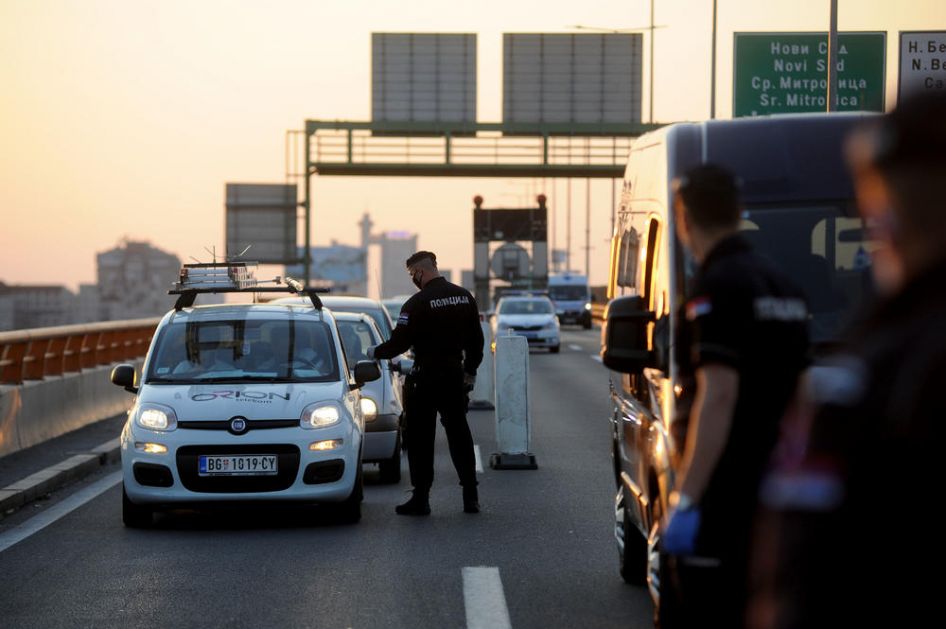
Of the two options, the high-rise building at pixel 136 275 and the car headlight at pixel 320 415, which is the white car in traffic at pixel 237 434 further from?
the high-rise building at pixel 136 275

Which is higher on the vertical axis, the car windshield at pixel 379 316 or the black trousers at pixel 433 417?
the car windshield at pixel 379 316

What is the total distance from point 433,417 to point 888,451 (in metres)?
9.67

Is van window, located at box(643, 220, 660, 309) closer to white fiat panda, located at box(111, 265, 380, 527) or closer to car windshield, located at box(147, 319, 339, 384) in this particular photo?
white fiat panda, located at box(111, 265, 380, 527)

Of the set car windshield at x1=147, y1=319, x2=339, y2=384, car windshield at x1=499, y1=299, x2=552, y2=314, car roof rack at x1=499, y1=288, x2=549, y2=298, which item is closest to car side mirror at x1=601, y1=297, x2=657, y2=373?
car windshield at x1=147, y1=319, x2=339, y2=384

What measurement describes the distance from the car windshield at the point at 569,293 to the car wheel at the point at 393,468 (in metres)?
60.6

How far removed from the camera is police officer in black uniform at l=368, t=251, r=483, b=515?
1182 centimetres

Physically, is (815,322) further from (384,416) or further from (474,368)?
(384,416)

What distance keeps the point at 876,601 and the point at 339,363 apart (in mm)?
10108

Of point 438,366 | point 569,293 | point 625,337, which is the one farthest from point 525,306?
point 625,337

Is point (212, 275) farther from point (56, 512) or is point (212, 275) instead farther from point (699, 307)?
point (699, 307)

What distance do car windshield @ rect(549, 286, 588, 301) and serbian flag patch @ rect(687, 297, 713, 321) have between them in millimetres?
70274

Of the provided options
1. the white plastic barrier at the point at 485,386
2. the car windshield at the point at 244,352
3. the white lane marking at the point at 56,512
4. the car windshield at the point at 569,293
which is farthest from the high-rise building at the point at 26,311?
the car windshield at the point at 569,293

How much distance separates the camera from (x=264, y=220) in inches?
2269

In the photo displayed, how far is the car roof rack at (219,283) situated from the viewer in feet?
40.9
